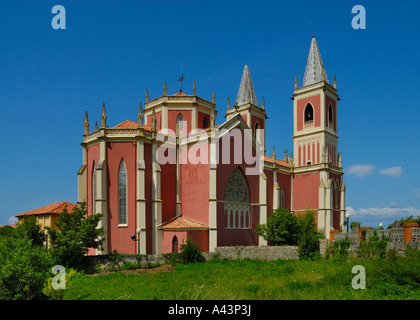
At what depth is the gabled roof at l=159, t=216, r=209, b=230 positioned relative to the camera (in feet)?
106

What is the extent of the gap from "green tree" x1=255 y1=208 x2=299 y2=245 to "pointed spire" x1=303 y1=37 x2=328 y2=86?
22723 mm

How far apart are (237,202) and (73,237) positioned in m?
16.1

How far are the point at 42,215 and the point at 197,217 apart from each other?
31257 mm

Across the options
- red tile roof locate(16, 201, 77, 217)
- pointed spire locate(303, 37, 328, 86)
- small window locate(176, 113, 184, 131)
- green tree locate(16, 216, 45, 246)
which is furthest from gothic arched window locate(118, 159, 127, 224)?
pointed spire locate(303, 37, 328, 86)

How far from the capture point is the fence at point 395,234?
2342cm

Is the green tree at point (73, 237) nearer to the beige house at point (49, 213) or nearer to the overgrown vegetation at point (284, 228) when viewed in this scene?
the overgrown vegetation at point (284, 228)

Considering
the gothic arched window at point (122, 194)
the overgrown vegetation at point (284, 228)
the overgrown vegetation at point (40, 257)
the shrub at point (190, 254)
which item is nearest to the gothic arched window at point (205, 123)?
the gothic arched window at point (122, 194)

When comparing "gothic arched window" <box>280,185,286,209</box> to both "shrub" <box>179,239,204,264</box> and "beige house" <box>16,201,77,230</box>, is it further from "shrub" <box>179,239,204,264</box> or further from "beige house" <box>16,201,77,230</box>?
"beige house" <box>16,201,77,230</box>

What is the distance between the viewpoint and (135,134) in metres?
33.2

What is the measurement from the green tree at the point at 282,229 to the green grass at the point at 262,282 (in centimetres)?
579

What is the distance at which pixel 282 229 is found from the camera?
33094 mm
